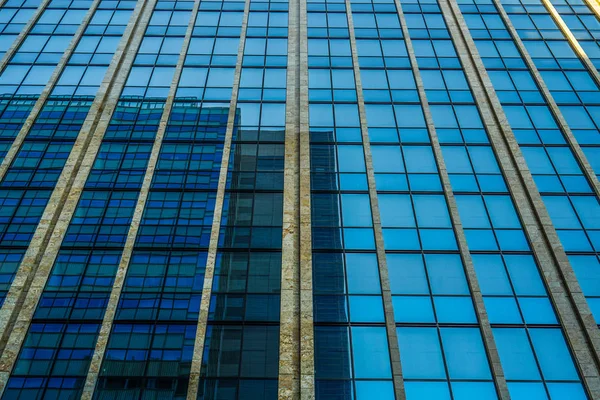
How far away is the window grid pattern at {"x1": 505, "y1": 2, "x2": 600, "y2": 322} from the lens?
980 inches

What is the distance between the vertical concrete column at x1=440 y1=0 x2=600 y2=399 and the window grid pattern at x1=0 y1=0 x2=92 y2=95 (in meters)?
27.1

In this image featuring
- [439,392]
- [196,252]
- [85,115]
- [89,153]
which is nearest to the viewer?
[439,392]

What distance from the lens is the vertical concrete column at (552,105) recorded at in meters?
28.1

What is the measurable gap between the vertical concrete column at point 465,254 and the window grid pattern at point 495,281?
27cm

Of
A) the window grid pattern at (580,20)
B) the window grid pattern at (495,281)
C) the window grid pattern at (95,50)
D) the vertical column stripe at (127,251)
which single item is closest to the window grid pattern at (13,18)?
the window grid pattern at (95,50)

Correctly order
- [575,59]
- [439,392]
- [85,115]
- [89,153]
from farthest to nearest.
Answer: [575,59], [85,115], [89,153], [439,392]

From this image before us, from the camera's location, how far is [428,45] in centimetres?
3559

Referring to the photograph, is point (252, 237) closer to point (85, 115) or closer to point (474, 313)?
point (474, 313)

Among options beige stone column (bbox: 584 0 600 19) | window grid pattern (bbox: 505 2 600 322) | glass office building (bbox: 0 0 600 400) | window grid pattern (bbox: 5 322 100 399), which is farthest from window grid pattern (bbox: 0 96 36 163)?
beige stone column (bbox: 584 0 600 19)

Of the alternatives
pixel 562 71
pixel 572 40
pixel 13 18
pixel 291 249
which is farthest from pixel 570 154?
pixel 13 18

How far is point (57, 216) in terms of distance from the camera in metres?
26.1

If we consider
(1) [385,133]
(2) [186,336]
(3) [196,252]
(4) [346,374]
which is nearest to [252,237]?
(3) [196,252]

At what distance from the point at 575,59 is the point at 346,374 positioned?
1068 inches

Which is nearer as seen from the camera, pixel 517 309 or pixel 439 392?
pixel 439 392
